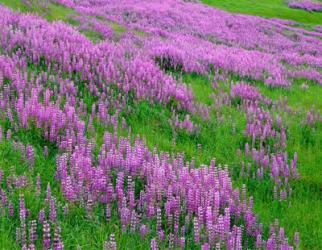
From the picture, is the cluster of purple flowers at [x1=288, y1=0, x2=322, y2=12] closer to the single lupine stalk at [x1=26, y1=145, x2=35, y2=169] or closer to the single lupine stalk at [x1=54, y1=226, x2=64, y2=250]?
the single lupine stalk at [x1=26, y1=145, x2=35, y2=169]

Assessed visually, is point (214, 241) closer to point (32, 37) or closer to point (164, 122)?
point (164, 122)

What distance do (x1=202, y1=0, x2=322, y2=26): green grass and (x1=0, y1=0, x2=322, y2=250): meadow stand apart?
34.2 metres

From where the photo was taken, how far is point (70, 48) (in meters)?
8.94

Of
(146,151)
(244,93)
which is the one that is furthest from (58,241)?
(244,93)

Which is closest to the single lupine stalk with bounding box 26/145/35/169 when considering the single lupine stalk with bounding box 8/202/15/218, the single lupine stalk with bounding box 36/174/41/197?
the single lupine stalk with bounding box 36/174/41/197

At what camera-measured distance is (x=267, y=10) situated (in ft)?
151

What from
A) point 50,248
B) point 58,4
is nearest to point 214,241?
point 50,248

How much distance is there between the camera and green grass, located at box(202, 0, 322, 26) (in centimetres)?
4419

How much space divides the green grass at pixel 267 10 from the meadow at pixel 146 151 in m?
34.2

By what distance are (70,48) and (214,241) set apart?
20.2 feet

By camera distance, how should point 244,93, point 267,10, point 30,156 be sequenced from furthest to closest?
point 267,10, point 244,93, point 30,156

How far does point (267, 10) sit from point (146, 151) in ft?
145

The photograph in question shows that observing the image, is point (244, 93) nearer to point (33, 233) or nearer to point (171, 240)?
point (171, 240)

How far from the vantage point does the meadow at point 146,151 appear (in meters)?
3.86
